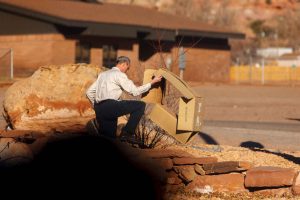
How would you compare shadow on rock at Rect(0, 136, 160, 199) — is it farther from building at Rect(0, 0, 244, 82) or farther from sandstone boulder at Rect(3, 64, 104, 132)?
building at Rect(0, 0, 244, 82)

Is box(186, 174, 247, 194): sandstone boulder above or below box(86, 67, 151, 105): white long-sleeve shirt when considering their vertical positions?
below

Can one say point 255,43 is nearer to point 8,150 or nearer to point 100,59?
point 100,59

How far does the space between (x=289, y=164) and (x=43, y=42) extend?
2986 cm

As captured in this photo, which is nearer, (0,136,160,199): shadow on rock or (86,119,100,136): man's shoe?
(0,136,160,199): shadow on rock

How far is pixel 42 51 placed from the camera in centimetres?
3947

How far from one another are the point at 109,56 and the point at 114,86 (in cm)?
3258

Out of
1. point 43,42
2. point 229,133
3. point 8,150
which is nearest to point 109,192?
point 8,150

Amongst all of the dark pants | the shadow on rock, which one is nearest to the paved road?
the dark pants

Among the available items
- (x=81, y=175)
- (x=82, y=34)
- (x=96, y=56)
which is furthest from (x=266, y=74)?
(x=81, y=175)

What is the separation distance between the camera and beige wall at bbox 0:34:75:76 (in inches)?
1540

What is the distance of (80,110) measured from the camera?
479 inches

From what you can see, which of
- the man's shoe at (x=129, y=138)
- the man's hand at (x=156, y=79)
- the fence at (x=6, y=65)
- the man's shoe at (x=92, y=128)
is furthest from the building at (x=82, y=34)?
the man's hand at (x=156, y=79)

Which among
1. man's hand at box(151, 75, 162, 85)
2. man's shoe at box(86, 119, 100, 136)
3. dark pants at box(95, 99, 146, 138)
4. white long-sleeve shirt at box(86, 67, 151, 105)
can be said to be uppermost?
man's hand at box(151, 75, 162, 85)

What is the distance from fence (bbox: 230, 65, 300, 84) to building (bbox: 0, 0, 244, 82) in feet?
35.7
